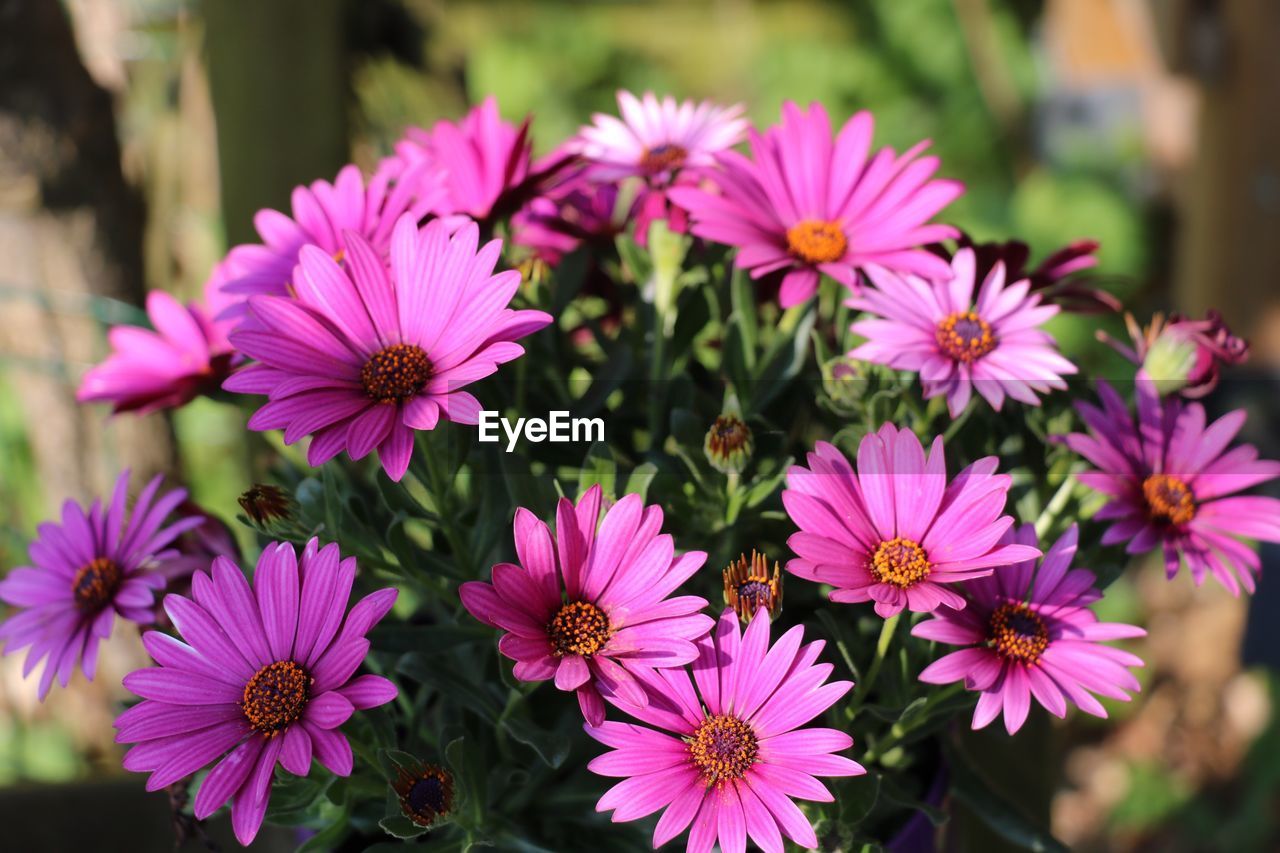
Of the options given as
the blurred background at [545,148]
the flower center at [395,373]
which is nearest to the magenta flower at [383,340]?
the flower center at [395,373]

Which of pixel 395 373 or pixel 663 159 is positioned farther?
pixel 663 159

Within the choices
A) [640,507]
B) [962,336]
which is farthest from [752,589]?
[962,336]

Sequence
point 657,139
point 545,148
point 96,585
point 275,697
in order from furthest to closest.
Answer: point 545,148, point 657,139, point 96,585, point 275,697

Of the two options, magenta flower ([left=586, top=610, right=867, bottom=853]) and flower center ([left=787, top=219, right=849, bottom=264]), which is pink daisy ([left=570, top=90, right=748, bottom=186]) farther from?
magenta flower ([left=586, top=610, right=867, bottom=853])

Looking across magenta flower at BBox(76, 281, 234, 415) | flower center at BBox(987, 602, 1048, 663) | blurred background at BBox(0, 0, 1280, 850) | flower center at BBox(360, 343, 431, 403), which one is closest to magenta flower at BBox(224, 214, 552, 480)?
flower center at BBox(360, 343, 431, 403)

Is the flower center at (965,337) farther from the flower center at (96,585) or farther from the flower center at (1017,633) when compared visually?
the flower center at (96,585)

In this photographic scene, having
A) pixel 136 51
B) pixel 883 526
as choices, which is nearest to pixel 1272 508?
pixel 883 526

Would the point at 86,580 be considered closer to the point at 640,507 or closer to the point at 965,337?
the point at 640,507
